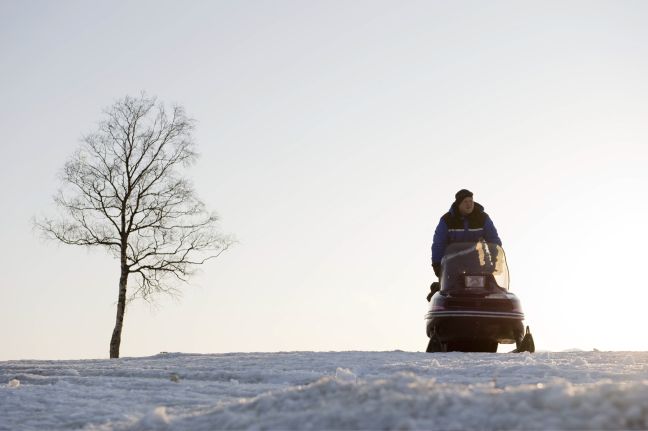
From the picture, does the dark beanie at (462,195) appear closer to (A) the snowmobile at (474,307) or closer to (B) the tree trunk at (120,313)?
(A) the snowmobile at (474,307)

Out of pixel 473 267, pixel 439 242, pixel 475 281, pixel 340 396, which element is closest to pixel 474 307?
pixel 475 281

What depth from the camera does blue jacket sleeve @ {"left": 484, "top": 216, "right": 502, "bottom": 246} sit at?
1212 centimetres

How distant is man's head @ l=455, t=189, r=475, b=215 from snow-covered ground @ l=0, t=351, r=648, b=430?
136 inches

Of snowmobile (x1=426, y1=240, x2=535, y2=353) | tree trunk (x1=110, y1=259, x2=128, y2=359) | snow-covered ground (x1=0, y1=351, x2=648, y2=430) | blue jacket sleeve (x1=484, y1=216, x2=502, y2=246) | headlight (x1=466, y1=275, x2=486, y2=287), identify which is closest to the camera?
snow-covered ground (x1=0, y1=351, x2=648, y2=430)

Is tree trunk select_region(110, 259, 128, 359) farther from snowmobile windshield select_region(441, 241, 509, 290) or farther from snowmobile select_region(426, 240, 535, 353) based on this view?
snowmobile windshield select_region(441, 241, 509, 290)

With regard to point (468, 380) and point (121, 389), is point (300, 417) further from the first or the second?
point (121, 389)

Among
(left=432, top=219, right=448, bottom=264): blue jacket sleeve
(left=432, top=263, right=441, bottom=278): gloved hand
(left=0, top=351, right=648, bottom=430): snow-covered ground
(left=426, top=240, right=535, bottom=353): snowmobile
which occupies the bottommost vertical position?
(left=0, top=351, right=648, bottom=430): snow-covered ground

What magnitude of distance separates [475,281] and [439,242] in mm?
899

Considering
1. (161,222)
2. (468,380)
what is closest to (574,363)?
(468,380)

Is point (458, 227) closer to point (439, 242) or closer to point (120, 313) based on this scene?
point (439, 242)

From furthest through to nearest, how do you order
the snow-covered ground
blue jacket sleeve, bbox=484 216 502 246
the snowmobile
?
blue jacket sleeve, bbox=484 216 502 246
the snowmobile
the snow-covered ground

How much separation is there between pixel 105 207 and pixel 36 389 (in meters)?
19.0

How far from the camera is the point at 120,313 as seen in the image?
2511cm

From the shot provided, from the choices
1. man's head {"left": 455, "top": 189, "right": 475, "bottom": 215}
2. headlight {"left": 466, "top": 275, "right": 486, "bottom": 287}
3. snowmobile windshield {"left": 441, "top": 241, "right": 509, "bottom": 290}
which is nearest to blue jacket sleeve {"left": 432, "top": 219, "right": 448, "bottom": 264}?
snowmobile windshield {"left": 441, "top": 241, "right": 509, "bottom": 290}
